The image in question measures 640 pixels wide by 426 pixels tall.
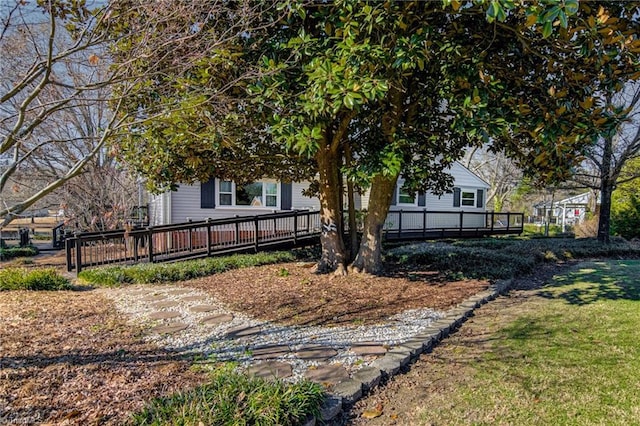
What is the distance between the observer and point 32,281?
6.71 metres

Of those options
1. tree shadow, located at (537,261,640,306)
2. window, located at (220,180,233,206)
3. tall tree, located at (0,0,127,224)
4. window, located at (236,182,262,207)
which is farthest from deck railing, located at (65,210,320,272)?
tree shadow, located at (537,261,640,306)

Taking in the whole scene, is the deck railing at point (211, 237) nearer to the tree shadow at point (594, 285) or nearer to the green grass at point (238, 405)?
the green grass at point (238, 405)

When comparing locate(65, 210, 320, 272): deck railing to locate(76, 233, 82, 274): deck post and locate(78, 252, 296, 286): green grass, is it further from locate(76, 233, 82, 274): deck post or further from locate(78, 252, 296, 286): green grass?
locate(78, 252, 296, 286): green grass

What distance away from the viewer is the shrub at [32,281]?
261 inches

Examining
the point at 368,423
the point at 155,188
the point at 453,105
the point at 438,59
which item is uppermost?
the point at 438,59

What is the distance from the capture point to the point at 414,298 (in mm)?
6090

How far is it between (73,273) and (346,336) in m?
7.11

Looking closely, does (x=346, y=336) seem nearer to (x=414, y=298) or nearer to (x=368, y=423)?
(x=368, y=423)

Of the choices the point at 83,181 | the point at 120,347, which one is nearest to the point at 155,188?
the point at 120,347

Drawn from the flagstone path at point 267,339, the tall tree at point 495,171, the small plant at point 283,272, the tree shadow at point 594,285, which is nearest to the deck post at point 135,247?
the flagstone path at point 267,339

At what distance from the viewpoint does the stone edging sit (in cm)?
280

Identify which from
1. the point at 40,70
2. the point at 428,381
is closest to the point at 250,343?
the point at 428,381

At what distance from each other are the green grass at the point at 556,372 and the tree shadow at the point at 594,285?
45cm

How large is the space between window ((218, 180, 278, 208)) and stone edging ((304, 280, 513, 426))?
1029 centimetres
